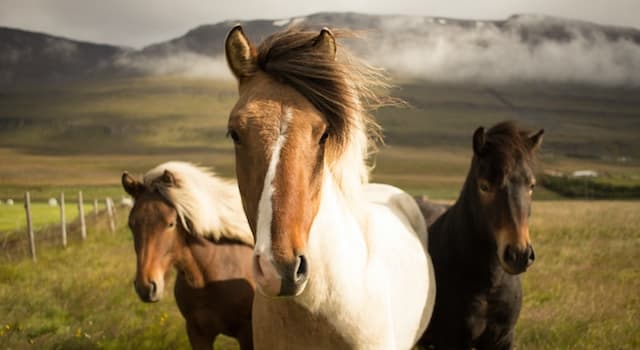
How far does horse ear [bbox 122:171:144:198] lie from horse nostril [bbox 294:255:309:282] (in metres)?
3.50

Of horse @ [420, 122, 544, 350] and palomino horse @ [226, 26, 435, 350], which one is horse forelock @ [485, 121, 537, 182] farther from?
palomino horse @ [226, 26, 435, 350]

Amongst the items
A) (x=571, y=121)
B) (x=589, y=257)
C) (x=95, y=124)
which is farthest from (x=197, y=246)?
(x=571, y=121)

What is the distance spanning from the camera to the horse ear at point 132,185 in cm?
513

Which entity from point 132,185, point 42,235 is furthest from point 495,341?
point 42,235

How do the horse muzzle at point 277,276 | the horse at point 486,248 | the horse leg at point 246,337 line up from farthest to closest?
1. the horse leg at point 246,337
2. the horse at point 486,248
3. the horse muzzle at point 277,276

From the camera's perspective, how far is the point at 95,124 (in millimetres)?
186750

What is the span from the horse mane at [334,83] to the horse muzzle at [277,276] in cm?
69

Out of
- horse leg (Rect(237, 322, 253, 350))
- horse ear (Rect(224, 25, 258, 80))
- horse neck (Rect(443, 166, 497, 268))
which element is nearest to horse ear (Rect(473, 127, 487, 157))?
horse neck (Rect(443, 166, 497, 268))

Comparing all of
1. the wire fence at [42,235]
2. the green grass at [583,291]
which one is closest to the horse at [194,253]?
the green grass at [583,291]

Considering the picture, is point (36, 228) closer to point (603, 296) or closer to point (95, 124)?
point (603, 296)

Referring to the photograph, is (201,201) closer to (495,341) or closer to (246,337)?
(246,337)

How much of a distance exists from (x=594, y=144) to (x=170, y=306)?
15892 cm

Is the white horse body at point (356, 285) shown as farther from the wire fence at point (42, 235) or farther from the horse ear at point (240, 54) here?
the wire fence at point (42, 235)

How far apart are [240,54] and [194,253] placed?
2.93 m
